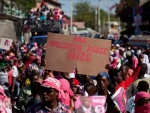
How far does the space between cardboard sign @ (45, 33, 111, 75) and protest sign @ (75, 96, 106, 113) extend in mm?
3402

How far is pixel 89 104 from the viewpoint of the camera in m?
5.92

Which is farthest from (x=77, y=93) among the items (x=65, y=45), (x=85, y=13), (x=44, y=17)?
(x=85, y=13)

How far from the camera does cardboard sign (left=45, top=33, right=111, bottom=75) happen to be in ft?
31.9

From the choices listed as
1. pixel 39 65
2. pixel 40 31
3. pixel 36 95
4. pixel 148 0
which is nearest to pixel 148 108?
pixel 36 95

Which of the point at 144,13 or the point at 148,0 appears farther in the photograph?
the point at 144,13

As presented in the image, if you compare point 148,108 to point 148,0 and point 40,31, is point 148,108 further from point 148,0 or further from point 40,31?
point 148,0

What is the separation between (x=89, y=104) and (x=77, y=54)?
4125mm

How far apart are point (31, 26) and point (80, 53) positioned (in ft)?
87.7

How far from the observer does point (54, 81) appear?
5.44 metres

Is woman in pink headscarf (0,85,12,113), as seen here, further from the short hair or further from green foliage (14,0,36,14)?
green foliage (14,0,36,14)

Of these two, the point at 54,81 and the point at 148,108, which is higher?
the point at 54,81

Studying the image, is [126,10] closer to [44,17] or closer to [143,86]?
[44,17]

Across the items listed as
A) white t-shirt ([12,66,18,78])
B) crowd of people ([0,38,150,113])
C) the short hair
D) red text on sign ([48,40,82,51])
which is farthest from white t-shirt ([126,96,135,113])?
white t-shirt ([12,66,18,78])

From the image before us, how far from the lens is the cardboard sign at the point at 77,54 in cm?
971
